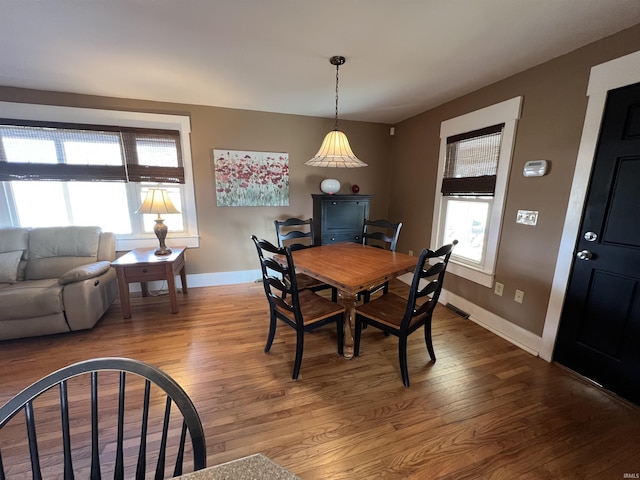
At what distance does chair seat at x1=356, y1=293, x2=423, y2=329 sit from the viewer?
1843mm

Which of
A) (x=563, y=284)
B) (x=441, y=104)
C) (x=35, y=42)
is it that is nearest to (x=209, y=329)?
(x=35, y=42)

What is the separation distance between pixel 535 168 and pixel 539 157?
0.09 m

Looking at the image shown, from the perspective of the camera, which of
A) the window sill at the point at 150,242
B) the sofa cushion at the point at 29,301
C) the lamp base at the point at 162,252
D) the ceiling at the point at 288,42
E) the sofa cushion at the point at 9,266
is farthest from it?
the window sill at the point at 150,242

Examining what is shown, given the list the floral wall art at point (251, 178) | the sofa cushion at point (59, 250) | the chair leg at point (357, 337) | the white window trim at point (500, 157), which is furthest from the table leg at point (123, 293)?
the white window trim at point (500, 157)

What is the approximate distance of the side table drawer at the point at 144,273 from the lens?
2.55 metres

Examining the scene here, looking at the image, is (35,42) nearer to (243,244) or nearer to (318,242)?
(243,244)

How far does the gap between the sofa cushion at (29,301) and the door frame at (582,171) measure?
159 inches

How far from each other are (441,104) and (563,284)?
2.19 m

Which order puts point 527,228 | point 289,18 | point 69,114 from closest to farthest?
point 289,18
point 527,228
point 69,114

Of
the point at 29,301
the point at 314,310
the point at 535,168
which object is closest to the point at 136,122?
the point at 29,301

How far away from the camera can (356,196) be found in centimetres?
337

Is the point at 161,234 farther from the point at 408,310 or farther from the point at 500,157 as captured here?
the point at 500,157

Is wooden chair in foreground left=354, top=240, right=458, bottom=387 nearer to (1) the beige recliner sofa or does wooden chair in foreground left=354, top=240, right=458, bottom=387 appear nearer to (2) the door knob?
(2) the door knob

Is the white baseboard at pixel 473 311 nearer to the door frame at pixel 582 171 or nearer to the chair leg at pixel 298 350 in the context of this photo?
the door frame at pixel 582 171
